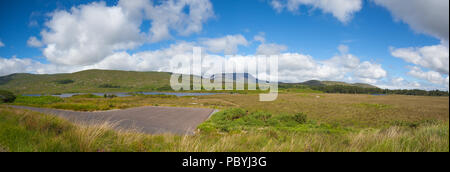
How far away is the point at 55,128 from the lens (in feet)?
16.8

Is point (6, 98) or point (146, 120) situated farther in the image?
point (6, 98)

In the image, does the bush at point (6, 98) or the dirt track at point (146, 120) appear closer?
the dirt track at point (146, 120)

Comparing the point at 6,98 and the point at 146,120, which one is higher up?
the point at 6,98

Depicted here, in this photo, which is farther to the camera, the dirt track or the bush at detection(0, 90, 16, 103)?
the bush at detection(0, 90, 16, 103)

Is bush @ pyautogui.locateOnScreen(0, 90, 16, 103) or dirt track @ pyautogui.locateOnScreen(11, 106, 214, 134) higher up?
bush @ pyautogui.locateOnScreen(0, 90, 16, 103)

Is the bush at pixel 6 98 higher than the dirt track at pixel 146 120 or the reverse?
higher
